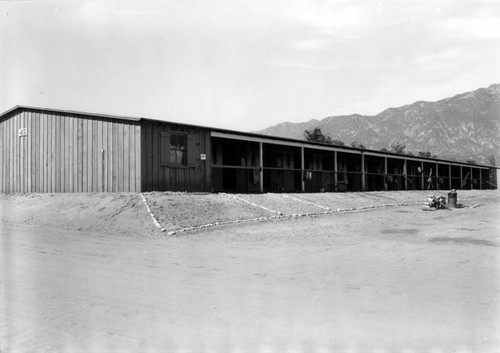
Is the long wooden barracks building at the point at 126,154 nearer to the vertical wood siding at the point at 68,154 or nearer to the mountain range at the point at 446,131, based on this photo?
the vertical wood siding at the point at 68,154

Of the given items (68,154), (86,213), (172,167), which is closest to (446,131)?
(172,167)

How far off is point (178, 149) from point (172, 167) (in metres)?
0.97

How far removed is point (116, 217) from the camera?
49.5 feet

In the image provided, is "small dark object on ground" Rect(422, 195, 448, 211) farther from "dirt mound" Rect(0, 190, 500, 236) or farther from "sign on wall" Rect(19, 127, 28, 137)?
"sign on wall" Rect(19, 127, 28, 137)

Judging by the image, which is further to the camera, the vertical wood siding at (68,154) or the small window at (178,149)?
the small window at (178,149)

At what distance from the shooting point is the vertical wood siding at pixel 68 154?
18.8 m

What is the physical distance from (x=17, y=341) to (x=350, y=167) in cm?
3215

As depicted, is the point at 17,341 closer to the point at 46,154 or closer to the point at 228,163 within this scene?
the point at 46,154

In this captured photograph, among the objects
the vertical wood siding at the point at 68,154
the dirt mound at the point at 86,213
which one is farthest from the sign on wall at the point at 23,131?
the dirt mound at the point at 86,213

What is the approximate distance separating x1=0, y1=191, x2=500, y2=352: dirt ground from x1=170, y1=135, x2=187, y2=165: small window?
567 centimetres

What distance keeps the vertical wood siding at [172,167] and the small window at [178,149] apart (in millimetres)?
252

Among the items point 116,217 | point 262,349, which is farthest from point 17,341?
point 116,217

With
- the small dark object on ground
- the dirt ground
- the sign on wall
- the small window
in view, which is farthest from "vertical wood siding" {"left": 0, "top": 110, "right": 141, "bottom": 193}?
the small dark object on ground

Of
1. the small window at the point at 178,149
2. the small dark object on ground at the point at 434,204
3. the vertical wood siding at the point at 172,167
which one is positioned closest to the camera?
the vertical wood siding at the point at 172,167
